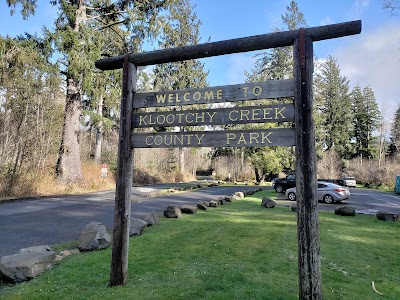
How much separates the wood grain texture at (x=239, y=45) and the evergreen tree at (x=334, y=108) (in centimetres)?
5581

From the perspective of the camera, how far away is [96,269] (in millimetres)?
5047

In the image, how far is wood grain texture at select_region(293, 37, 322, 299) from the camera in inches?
137

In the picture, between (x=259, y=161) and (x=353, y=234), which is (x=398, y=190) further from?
(x=353, y=234)

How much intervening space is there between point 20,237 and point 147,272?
4.09 meters

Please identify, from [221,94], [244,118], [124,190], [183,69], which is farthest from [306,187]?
[183,69]

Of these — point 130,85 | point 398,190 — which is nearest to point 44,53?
point 130,85

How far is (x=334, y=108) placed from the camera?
201 feet

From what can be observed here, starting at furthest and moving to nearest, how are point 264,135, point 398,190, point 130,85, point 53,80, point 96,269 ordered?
point 398,190, point 53,80, point 96,269, point 130,85, point 264,135

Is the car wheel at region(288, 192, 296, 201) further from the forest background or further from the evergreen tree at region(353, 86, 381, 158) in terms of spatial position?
the evergreen tree at region(353, 86, 381, 158)

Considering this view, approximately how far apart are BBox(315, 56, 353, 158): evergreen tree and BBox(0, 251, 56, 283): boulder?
56405 millimetres

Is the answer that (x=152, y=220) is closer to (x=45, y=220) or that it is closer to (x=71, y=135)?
(x=45, y=220)

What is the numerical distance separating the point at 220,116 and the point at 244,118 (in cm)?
35

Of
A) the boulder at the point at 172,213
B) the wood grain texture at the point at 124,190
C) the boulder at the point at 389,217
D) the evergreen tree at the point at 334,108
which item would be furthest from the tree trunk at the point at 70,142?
the evergreen tree at the point at 334,108

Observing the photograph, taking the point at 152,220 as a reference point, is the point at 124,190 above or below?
above
